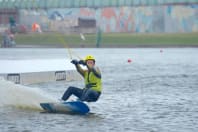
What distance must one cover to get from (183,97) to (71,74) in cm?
753

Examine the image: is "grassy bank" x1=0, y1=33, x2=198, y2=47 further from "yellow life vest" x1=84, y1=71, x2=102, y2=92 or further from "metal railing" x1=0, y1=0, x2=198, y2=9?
"yellow life vest" x1=84, y1=71, x2=102, y2=92

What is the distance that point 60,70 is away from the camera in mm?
31938

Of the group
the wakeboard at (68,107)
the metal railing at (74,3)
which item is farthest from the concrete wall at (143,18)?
the wakeboard at (68,107)

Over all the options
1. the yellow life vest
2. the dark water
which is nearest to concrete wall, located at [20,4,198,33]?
the dark water

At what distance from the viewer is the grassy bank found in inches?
2906

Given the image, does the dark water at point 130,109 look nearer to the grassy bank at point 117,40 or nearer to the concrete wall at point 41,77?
the concrete wall at point 41,77

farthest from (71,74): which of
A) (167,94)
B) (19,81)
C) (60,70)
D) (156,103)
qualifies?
(156,103)

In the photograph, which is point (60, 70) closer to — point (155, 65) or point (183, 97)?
point (183, 97)

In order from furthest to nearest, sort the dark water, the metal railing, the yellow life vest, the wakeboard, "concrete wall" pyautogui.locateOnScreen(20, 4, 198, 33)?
1. the metal railing
2. "concrete wall" pyautogui.locateOnScreen(20, 4, 198, 33)
3. the yellow life vest
4. the wakeboard
5. the dark water

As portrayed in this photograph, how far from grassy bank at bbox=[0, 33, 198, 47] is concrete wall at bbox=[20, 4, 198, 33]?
4887mm

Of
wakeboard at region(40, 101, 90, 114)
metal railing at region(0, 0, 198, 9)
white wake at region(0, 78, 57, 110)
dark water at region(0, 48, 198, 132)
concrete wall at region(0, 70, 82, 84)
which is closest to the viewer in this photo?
dark water at region(0, 48, 198, 132)

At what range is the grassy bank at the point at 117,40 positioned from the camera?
73812mm

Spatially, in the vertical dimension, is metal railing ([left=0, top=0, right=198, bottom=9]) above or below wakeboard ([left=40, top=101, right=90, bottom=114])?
above

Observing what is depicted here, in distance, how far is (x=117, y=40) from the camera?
76.3 m
